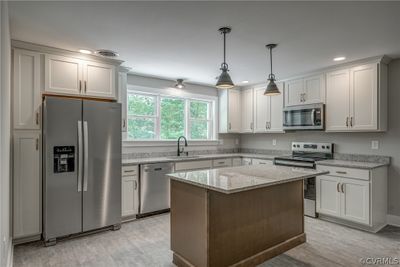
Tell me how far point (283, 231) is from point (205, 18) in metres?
2.41

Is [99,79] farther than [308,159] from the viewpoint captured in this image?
No

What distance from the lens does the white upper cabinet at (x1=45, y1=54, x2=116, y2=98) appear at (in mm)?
3232

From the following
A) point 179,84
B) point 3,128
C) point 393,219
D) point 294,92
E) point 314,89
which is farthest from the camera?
point 179,84

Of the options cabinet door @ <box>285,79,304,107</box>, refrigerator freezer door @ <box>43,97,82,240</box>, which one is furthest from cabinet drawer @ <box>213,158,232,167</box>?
refrigerator freezer door @ <box>43,97,82,240</box>

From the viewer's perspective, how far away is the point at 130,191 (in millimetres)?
3850

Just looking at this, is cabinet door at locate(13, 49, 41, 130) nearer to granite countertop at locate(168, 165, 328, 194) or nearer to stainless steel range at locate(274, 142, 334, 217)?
granite countertop at locate(168, 165, 328, 194)

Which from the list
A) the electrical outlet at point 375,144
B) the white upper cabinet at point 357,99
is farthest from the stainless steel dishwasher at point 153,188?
the electrical outlet at point 375,144

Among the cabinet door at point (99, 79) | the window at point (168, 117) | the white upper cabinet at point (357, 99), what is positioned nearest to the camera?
the cabinet door at point (99, 79)

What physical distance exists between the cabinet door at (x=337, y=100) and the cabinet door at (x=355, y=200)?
879 mm

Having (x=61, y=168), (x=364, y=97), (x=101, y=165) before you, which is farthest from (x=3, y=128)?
(x=364, y=97)

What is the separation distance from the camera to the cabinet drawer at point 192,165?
14.3 ft

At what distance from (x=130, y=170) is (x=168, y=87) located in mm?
1921

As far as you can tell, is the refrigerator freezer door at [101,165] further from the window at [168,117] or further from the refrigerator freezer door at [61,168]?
the window at [168,117]

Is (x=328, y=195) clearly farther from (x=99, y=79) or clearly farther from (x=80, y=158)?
(x=99, y=79)
